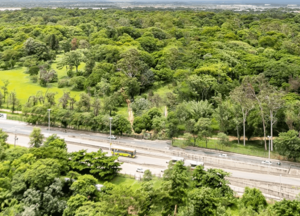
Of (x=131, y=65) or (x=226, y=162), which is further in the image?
(x=131, y=65)

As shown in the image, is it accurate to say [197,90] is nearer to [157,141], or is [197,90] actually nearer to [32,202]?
[157,141]

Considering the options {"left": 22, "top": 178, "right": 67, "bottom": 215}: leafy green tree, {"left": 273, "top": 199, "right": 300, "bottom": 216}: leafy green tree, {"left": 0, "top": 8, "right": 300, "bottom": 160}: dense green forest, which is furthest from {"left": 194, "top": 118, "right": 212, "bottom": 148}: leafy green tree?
{"left": 22, "top": 178, "right": 67, "bottom": 215}: leafy green tree

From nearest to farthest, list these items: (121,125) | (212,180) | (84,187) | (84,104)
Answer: (84,187), (212,180), (121,125), (84,104)

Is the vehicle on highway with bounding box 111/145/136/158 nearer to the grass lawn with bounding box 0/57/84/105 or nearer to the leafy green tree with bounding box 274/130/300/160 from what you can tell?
the leafy green tree with bounding box 274/130/300/160

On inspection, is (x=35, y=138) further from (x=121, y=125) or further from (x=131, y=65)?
(x=131, y=65)

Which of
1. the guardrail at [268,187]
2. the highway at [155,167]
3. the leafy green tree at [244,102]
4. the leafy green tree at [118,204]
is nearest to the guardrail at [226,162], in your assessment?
the highway at [155,167]

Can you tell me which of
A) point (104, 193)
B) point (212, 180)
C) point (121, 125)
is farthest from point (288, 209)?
point (121, 125)

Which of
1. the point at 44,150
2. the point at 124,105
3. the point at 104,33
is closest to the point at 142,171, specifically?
the point at 44,150
